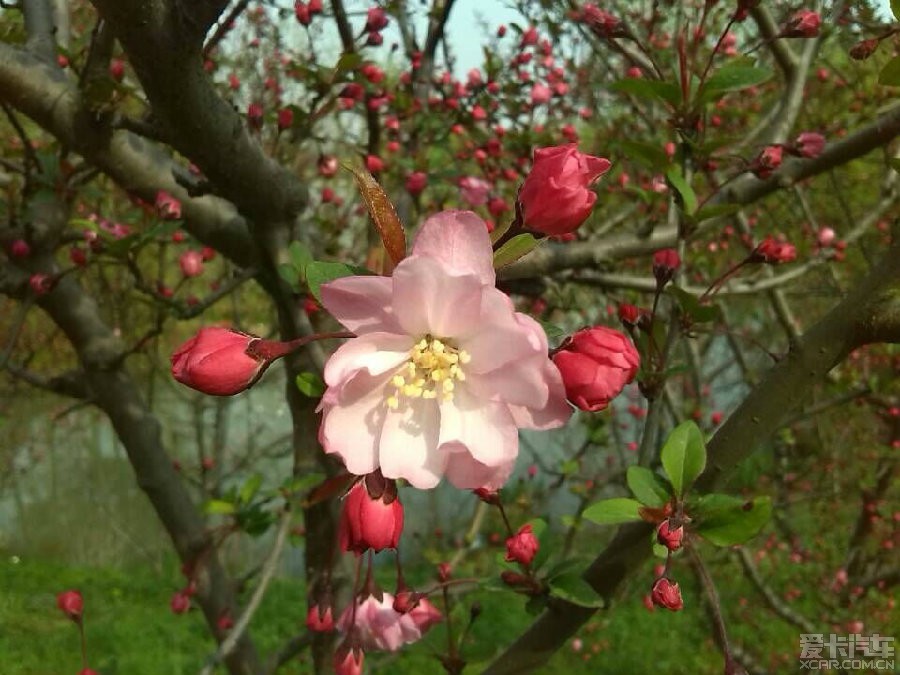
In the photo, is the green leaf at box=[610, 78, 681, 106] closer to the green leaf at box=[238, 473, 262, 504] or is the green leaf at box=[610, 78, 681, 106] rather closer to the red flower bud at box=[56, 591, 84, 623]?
the green leaf at box=[238, 473, 262, 504]

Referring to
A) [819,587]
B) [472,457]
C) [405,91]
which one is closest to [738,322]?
[819,587]

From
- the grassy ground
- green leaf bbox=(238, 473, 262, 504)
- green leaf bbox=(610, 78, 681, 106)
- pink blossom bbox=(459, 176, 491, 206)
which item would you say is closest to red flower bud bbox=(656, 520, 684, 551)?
green leaf bbox=(610, 78, 681, 106)

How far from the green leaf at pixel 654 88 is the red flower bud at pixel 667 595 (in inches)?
28.3

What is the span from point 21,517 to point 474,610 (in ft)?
31.0

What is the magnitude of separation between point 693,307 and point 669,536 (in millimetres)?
404

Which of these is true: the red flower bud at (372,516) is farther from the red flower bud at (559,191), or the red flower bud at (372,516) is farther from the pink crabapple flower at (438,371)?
the red flower bud at (559,191)

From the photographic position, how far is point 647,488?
105 centimetres

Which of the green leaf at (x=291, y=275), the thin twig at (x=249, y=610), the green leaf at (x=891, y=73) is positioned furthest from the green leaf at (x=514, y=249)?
the thin twig at (x=249, y=610)

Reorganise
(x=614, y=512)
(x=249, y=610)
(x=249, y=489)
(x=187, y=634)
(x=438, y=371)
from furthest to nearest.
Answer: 1. (x=187, y=634)
2. (x=249, y=489)
3. (x=249, y=610)
4. (x=614, y=512)
5. (x=438, y=371)

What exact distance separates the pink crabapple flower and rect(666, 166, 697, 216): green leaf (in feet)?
1.88

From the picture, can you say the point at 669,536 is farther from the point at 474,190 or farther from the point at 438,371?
the point at 474,190

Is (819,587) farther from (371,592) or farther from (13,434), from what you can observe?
(13,434)

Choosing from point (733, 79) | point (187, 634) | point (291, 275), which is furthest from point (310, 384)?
point (187, 634)

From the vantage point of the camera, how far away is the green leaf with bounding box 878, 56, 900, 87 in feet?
2.90
